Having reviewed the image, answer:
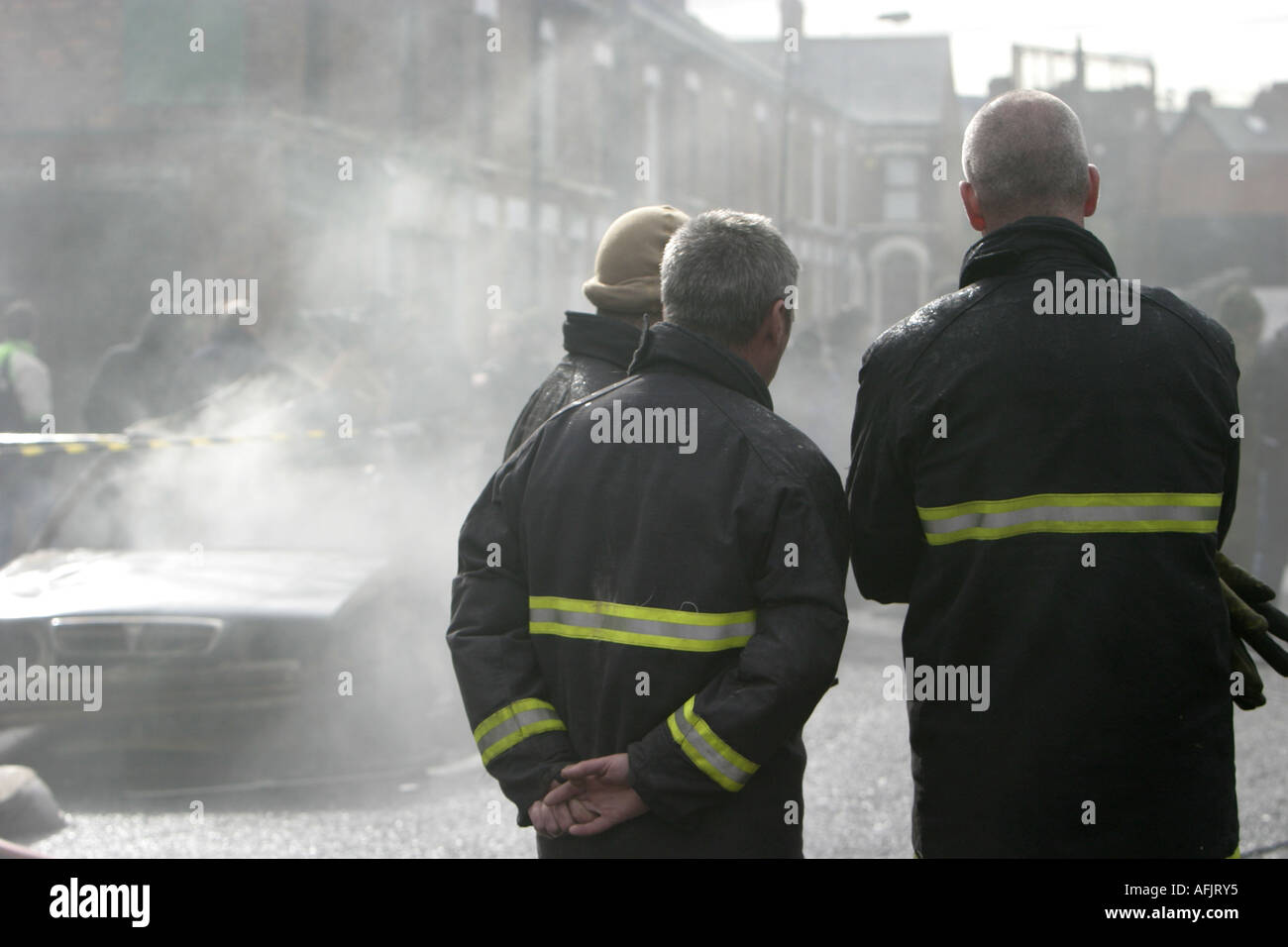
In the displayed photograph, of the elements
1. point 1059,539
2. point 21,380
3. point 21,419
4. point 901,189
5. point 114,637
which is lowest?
point 114,637

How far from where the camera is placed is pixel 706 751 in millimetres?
2201

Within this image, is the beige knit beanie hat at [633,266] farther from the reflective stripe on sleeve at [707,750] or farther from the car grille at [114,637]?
the car grille at [114,637]

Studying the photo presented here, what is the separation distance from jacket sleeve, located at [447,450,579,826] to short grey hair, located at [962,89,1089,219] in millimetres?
983

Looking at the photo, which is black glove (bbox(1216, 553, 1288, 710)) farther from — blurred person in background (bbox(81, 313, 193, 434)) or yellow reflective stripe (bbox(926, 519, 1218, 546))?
blurred person in background (bbox(81, 313, 193, 434))

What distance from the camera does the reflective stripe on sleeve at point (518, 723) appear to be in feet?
7.61

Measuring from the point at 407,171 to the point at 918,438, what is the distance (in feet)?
49.2

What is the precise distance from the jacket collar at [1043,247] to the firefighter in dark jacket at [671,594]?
0.38 m

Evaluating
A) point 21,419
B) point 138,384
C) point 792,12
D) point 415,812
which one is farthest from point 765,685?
point 792,12

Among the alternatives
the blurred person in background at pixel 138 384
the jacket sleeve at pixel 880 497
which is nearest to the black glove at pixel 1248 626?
the jacket sleeve at pixel 880 497

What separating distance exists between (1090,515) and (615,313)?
3.89ft

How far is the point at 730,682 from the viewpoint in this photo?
87.1 inches

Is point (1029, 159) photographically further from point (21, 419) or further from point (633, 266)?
point (21, 419)

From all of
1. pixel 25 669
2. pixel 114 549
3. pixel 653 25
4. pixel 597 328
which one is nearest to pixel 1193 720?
pixel 597 328

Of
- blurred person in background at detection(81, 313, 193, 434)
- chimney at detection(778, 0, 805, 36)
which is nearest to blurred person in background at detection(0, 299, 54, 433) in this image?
blurred person in background at detection(81, 313, 193, 434)
